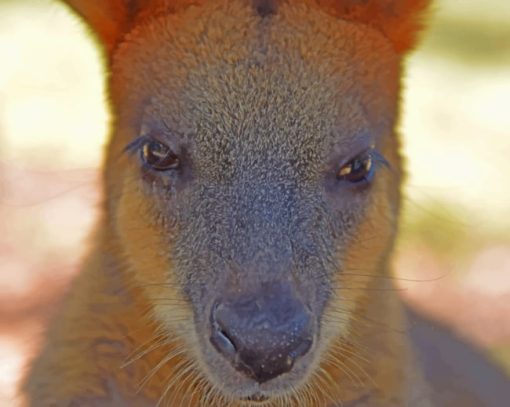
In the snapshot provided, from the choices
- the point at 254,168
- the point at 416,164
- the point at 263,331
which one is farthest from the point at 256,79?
the point at 416,164

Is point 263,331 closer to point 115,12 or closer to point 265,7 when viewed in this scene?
point 265,7

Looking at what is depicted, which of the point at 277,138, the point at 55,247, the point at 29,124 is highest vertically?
the point at 277,138

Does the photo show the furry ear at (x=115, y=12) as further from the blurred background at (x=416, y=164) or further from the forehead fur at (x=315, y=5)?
the blurred background at (x=416, y=164)

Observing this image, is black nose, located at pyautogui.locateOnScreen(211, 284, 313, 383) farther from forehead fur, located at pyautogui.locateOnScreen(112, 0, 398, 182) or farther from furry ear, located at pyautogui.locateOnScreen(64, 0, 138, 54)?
furry ear, located at pyautogui.locateOnScreen(64, 0, 138, 54)

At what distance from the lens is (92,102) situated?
27.1 ft

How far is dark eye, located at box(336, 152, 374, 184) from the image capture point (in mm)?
3820

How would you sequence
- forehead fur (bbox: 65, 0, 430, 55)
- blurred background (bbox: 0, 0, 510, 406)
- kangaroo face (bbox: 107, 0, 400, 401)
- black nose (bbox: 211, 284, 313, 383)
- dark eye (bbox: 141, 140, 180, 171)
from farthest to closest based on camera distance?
blurred background (bbox: 0, 0, 510, 406) < forehead fur (bbox: 65, 0, 430, 55) < dark eye (bbox: 141, 140, 180, 171) < kangaroo face (bbox: 107, 0, 400, 401) < black nose (bbox: 211, 284, 313, 383)

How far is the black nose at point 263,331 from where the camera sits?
3291mm

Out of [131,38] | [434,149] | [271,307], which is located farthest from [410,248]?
[271,307]

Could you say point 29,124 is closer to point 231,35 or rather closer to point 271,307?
point 231,35

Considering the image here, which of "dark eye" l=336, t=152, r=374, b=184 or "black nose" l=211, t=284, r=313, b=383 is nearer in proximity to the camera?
"black nose" l=211, t=284, r=313, b=383

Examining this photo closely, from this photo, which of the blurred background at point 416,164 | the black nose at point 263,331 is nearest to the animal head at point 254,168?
the black nose at point 263,331

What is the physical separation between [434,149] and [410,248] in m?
1.01

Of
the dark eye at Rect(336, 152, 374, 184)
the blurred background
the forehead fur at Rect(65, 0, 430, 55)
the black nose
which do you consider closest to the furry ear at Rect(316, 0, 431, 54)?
the forehead fur at Rect(65, 0, 430, 55)
